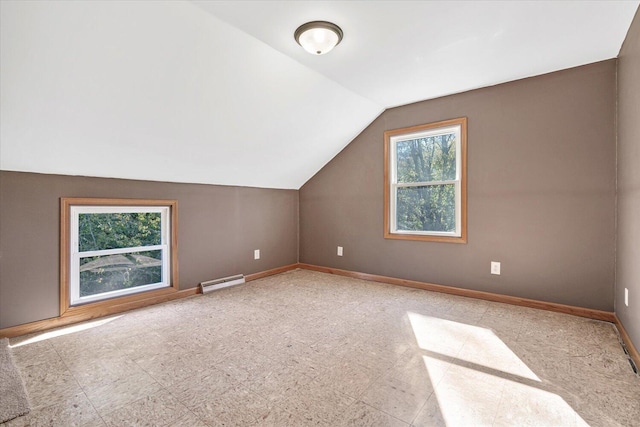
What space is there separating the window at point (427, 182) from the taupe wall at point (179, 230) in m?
1.61

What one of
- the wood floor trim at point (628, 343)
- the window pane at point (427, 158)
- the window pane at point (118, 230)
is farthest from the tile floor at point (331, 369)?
the window pane at point (427, 158)

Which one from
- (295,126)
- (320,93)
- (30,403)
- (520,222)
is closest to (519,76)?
(520,222)

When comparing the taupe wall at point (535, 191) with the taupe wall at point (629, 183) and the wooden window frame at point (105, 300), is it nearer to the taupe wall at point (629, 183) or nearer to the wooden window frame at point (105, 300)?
the taupe wall at point (629, 183)

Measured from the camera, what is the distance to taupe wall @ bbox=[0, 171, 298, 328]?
7.61 feet

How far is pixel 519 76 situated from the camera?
115 inches

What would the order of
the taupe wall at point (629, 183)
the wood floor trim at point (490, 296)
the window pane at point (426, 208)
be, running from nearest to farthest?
1. the taupe wall at point (629, 183)
2. the wood floor trim at point (490, 296)
3. the window pane at point (426, 208)

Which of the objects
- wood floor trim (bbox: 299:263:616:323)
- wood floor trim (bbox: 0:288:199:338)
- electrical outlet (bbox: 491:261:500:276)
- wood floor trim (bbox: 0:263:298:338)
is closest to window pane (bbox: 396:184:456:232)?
electrical outlet (bbox: 491:261:500:276)

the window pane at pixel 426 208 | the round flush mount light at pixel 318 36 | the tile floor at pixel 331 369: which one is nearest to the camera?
the tile floor at pixel 331 369

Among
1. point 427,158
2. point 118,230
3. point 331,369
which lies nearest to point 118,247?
point 118,230

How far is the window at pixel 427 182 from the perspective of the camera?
337 cm

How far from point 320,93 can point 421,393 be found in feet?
8.76

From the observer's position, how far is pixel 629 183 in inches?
85.0

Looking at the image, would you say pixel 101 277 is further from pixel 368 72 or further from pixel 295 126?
pixel 368 72

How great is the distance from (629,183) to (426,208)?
1.75m
